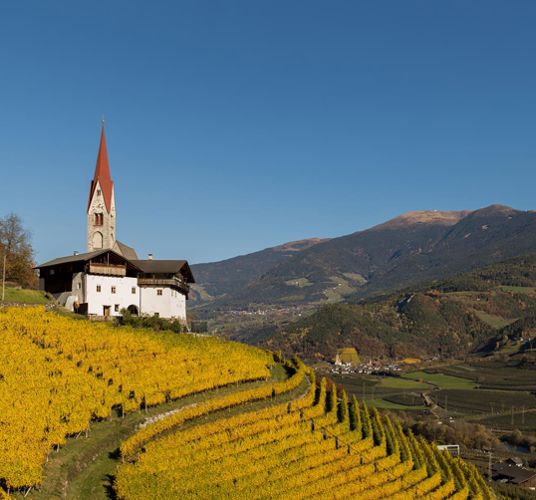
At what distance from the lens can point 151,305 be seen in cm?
6950

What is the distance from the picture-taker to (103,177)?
7506 centimetres

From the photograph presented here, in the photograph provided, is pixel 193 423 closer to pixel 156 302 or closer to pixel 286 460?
pixel 286 460

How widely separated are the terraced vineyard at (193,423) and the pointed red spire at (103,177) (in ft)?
69.2

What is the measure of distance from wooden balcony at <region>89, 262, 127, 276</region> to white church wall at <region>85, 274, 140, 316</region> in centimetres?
43

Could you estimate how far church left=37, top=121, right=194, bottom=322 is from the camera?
211 ft

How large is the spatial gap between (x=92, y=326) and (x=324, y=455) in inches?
903

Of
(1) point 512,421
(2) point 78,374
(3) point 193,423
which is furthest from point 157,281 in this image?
(1) point 512,421

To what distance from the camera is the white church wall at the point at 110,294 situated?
63.8m

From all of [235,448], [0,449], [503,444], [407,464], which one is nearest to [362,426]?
[407,464]

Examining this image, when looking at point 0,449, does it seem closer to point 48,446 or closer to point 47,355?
point 48,446

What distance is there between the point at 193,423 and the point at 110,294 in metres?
25.7

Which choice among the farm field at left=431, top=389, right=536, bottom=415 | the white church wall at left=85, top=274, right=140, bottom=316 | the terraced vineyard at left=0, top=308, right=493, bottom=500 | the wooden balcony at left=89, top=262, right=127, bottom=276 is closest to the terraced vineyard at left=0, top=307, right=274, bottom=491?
the terraced vineyard at left=0, top=308, right=493, bottom=500

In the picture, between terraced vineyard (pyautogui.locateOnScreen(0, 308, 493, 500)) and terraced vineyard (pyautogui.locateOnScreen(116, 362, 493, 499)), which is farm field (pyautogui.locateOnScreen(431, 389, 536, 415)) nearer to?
terraced vineyard (pyautogui.locateOnScreen(0, 308, 493, 500))

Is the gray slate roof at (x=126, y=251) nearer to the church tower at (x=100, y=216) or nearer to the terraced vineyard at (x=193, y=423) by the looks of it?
the church tower at (x=100, y=216)
